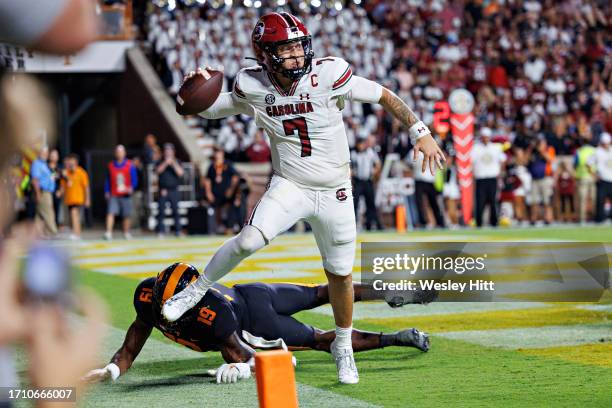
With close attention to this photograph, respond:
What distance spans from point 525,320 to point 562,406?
3242mm

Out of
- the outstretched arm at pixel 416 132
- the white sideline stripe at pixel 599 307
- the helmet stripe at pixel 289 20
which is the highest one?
the helmet stripe at pixel 289 20

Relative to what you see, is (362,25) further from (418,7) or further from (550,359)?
(550,359)

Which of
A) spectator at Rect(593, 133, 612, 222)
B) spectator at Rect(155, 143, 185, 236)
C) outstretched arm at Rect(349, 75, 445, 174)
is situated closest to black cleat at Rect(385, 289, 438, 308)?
outstretched arm at Rect(349, 75, 445, 174)

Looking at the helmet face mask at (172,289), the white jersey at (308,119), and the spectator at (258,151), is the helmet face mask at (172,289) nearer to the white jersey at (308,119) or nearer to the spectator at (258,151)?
the white jersey at (308,119)

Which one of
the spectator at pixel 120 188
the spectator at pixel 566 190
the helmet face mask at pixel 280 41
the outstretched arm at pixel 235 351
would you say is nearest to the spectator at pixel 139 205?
the spectator at pixel 120 188

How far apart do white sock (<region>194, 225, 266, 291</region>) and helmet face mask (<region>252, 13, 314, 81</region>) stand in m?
0.85

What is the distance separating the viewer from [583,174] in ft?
71.5

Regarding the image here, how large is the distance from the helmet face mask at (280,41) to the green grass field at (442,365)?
1.64 m

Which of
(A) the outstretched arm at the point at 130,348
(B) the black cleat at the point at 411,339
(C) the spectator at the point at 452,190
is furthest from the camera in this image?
(C) the spectator at the point at 452,190

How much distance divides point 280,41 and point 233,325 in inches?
58.9

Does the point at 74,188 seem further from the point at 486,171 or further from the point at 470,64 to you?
the point at 470,64

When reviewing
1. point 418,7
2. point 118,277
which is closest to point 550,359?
point 118,277

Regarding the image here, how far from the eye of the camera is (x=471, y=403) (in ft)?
15.8

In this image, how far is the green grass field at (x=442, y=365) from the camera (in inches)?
197
